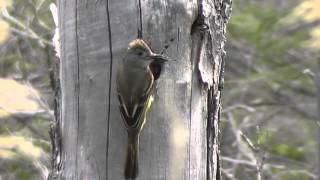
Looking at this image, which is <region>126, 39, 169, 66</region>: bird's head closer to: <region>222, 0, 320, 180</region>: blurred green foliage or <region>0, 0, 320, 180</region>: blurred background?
<region>0, 0, 320, 180</region>: blurred background

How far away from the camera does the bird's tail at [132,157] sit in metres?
3.43

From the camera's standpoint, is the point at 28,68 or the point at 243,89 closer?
the point at 28,68

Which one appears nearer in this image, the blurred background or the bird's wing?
the bird's wing

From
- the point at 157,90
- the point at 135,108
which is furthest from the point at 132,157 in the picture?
the point at 157,90

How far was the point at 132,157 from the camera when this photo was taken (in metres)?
3.43

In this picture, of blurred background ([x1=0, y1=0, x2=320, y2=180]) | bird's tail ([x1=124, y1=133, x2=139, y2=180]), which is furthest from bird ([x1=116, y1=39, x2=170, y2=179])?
blurred background ([x1=0, y1=0, x2=320, y2=180])

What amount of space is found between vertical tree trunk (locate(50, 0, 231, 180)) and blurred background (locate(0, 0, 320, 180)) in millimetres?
2269

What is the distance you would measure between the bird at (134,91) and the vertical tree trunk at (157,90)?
0.16 feet

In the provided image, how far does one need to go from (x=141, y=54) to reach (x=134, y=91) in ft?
0.70

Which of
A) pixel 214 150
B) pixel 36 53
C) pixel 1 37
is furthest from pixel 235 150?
pixel 214 150

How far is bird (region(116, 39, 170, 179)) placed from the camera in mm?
3422

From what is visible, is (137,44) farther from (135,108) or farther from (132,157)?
(132,157)

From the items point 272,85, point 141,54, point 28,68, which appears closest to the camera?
point 141,54

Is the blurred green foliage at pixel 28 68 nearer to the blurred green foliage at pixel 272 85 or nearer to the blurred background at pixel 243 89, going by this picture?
the blurred background at pixel 243 89
